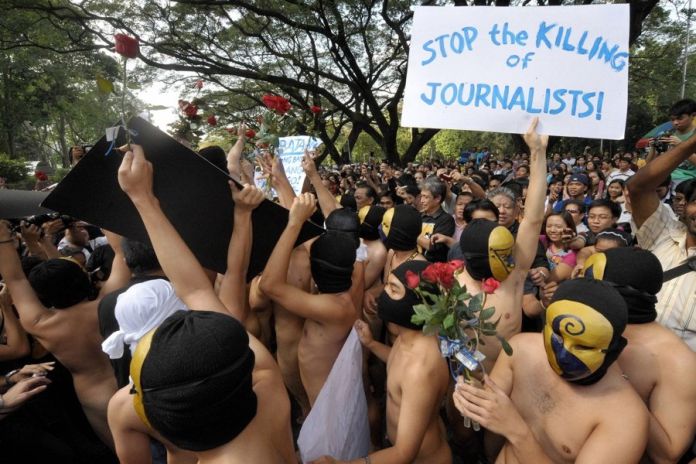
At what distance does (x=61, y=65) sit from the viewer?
15836mm

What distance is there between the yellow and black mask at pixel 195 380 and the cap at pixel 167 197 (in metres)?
0.87

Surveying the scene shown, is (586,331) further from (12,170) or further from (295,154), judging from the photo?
(12,170)

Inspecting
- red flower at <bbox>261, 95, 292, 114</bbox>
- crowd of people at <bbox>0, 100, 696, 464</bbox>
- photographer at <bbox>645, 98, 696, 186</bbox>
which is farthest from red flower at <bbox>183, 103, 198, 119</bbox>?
photographer at <bbox>645, 98, 696, 186</bbox>

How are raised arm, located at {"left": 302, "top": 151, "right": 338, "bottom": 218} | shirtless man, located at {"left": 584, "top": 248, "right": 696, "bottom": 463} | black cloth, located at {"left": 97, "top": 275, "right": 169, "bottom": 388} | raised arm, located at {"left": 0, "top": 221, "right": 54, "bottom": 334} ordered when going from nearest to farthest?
shirtless man, located at {"left": 584, "top": 248, "right": 696, "bottom": 463} < black cloth, located at {"left": 97, "top": 275, "right": 169, "bottom": 388} < raised arm, located at {"left": 0, "top": 221, "right": 54, "bottom": 334} < raised arm, located at {"left": 302, "top": 151, "right": 338, "bottom": 218}

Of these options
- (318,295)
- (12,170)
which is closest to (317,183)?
(318,295)

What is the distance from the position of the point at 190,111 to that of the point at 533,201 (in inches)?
86.0

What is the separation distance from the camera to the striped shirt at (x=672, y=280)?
230cm

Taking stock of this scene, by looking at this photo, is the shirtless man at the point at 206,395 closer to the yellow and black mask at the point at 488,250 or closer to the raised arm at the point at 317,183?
the yellow and black mask at the point at 488,250

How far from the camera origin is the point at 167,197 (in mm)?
1938

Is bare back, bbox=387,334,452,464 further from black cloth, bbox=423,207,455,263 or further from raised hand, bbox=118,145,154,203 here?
black cloth, bbox=423,207,455,263

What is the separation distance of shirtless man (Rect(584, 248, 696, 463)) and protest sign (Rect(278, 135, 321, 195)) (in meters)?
2.67

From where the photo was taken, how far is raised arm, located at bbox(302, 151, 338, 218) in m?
3.65

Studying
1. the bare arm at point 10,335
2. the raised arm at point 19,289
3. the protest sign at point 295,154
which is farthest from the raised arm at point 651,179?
the bare arm at point 10,335

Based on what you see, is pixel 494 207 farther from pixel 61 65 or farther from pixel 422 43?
pixel 61 65
